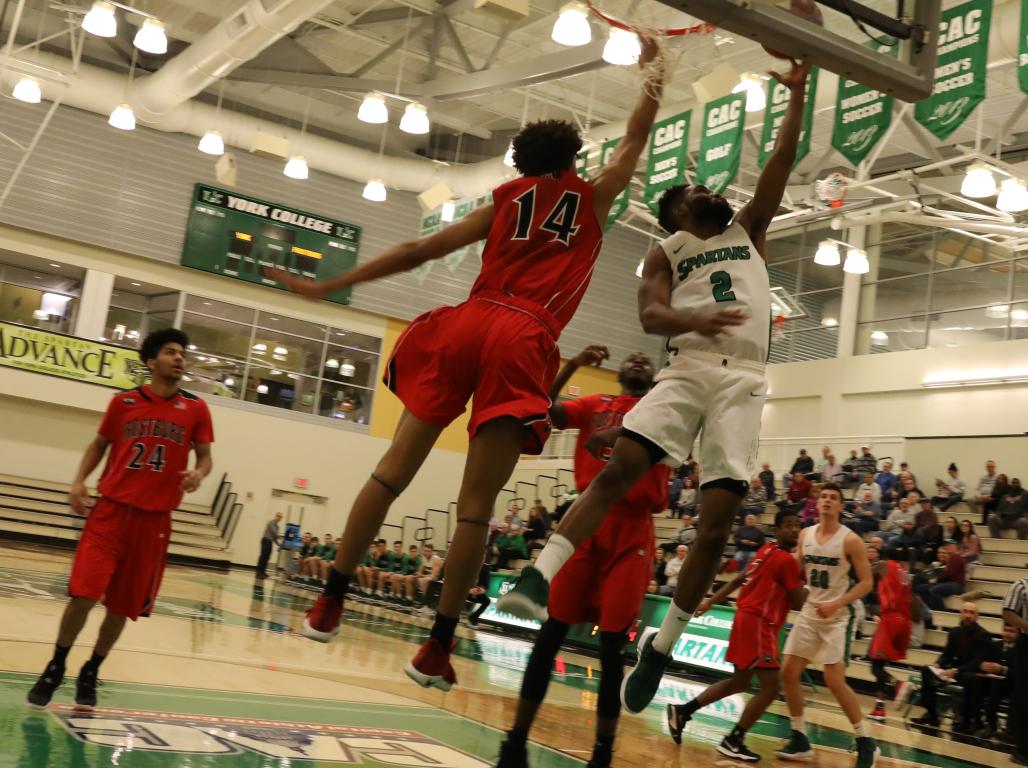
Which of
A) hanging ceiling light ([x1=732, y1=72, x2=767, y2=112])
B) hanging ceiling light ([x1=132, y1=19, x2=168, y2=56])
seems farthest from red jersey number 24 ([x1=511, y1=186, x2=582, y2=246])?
hanging ceiling light ([x1=132, y1=19, x2=168, y2=56])

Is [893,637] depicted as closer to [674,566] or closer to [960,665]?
[960,665]

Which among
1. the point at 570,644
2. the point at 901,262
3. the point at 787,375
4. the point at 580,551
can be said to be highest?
the point at 901,262

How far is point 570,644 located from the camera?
15.9 metres

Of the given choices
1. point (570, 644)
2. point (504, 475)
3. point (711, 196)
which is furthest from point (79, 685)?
point (570, 644)

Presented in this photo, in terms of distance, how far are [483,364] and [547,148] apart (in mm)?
908

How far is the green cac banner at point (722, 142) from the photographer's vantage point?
1408 cm

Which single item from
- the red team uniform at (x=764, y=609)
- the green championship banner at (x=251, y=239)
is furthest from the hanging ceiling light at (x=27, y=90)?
the red team uniform at (x=764, y=609)

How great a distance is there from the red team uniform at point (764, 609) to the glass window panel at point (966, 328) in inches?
676

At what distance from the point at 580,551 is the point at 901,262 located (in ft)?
72.6

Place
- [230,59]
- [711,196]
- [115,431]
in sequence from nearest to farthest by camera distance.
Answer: [711,196], [115,431], [230,59]

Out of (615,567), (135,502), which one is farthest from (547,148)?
(135,502)

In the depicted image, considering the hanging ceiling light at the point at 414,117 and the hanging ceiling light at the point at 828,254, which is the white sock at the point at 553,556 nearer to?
the hanging ceiling light at the point at 414,117

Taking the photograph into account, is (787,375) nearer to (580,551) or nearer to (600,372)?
(600,372)

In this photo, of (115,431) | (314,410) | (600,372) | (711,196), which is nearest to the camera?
(711,196)
